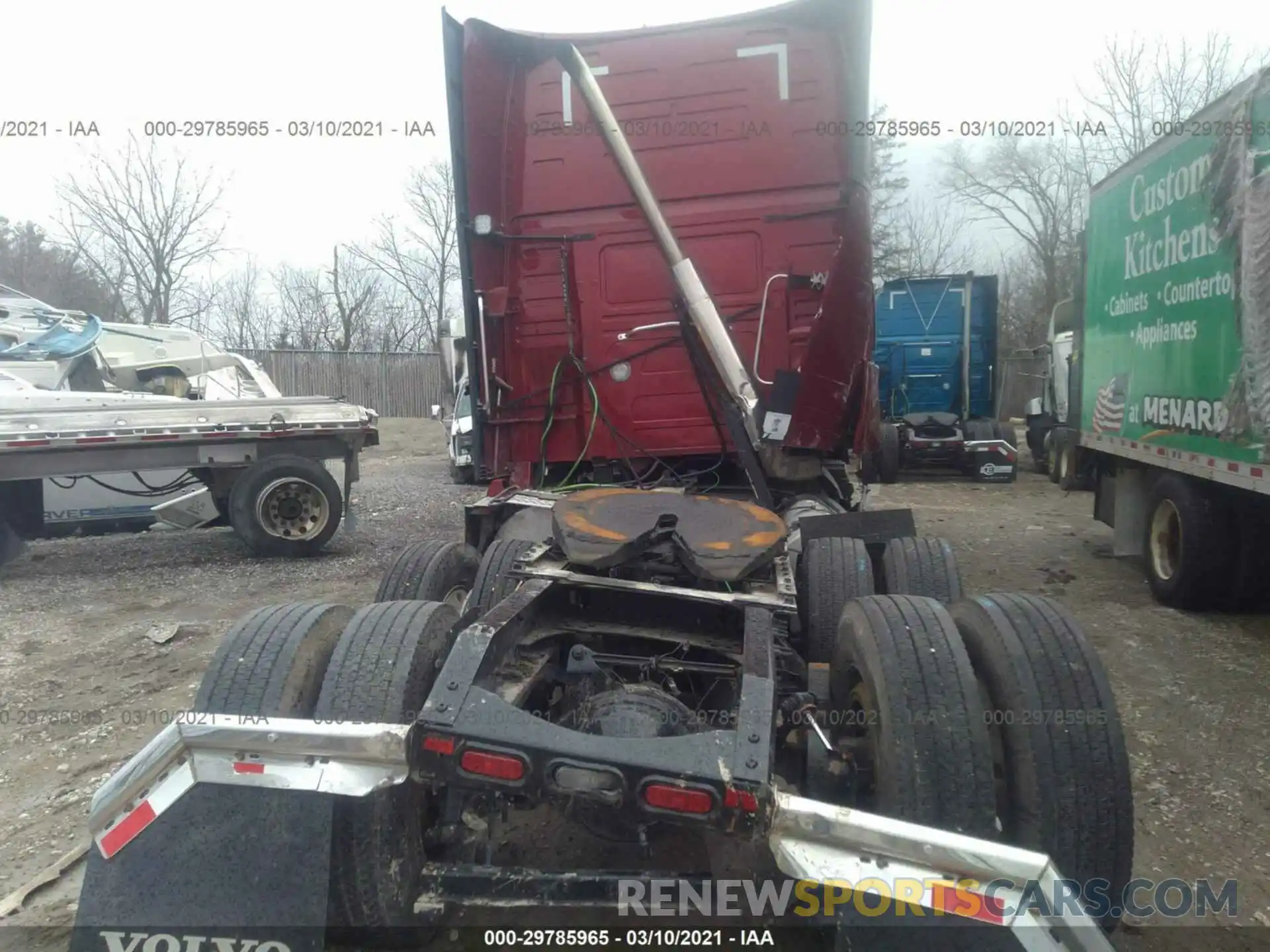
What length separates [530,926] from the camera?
268 cm

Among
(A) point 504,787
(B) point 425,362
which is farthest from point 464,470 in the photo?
(B) point 425,362

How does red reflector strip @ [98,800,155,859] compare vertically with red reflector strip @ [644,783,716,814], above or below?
below

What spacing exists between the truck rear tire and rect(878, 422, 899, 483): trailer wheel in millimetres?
8771

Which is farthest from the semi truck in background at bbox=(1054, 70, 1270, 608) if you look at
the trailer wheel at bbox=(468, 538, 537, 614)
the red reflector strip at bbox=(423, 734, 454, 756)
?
the red reflector strip at bbox=(423, 734, 454, 756)

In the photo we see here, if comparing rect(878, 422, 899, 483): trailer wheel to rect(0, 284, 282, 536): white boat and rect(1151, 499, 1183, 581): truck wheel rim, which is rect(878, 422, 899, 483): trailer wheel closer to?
rect(1151, 499, 1183, 581): truck wheel rim

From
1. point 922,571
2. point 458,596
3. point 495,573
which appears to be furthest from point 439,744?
point 922,571

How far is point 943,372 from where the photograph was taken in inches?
569

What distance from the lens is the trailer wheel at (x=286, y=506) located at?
7.84m

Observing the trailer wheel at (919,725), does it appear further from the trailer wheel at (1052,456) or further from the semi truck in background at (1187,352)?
the trailer wheel at (1052,456)

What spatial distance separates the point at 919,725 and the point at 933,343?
1318 cm

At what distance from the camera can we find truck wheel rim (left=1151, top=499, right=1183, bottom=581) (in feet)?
21.4

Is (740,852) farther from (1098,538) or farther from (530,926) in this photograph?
(1098,538)

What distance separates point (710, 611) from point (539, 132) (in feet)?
10.7

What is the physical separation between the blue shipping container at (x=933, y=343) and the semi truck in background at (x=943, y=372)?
0.4 inches
